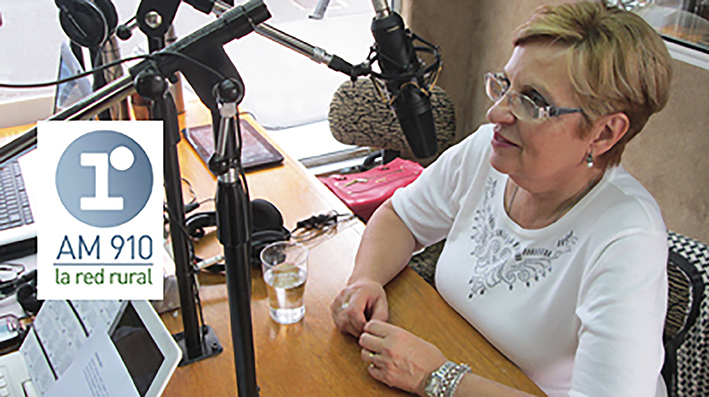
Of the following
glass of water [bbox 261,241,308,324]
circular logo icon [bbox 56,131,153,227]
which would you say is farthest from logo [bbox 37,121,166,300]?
glass of water [bbox 261,241,308,324]

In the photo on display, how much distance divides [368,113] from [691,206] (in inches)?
43.2

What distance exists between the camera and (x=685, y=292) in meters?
1.09

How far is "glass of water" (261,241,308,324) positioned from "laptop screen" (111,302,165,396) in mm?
326

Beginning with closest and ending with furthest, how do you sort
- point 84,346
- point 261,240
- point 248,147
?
point 84,346, point 261,240, point 248,147

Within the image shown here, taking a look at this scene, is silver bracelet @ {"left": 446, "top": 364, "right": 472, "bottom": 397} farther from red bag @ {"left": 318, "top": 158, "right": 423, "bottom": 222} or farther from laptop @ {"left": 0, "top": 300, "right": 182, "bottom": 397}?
red bag @ {"left": 318, "top": 158, "right": 423, "bottom": 222}

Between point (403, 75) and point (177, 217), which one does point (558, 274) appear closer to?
point (403, 75)

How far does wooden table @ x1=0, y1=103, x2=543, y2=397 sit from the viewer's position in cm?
105

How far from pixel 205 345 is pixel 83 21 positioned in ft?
1.97

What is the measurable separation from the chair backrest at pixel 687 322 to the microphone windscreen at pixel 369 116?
47.3 inches

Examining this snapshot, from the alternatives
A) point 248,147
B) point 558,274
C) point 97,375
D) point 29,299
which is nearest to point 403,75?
point 558,274

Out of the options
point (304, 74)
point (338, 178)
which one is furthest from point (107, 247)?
point (304, 74)

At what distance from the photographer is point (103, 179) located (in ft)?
3.22

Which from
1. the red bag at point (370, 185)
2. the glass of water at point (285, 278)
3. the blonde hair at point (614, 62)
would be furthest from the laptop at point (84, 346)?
the red bag at point (370, 185)

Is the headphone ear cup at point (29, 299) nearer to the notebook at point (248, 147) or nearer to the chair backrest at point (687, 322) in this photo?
the notebook at point (248, 147)
